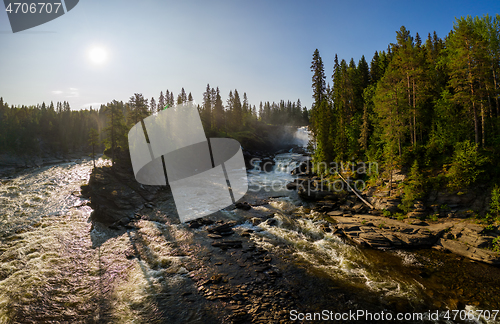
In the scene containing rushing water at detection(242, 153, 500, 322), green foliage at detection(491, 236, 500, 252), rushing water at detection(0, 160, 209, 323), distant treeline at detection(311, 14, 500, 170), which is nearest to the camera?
rushing water at detection(0, 160, 209, 323)

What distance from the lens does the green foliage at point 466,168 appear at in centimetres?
1914

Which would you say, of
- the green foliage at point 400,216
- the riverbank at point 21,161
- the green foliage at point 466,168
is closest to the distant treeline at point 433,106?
the green foliage at point 466,168

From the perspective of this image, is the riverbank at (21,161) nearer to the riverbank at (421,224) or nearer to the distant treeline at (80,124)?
the distant treeline at (80,124)

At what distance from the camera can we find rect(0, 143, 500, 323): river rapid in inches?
432

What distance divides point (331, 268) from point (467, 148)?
19044mm

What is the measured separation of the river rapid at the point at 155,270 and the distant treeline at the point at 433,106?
1408 cm

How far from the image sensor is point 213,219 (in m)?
24.1

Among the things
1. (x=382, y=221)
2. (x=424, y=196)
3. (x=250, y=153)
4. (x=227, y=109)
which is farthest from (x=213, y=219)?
(x=227, y=109)

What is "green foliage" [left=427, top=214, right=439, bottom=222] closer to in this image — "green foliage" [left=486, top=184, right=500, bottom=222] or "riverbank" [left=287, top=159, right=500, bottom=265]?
"riverbank" [left=287, top=159, right=500, bottom=265]

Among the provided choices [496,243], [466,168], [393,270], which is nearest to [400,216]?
[496,243]

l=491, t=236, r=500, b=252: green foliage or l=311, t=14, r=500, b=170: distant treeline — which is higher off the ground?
l=311, t=14, r=500, b=170: distant treeline

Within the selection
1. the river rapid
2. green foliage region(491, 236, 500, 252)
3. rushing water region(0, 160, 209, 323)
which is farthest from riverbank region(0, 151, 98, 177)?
green foliage region(491, 236, 500, 252)

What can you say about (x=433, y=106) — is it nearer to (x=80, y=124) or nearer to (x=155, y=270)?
(x=155, y=270)

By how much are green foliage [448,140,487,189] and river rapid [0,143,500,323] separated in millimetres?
8189
